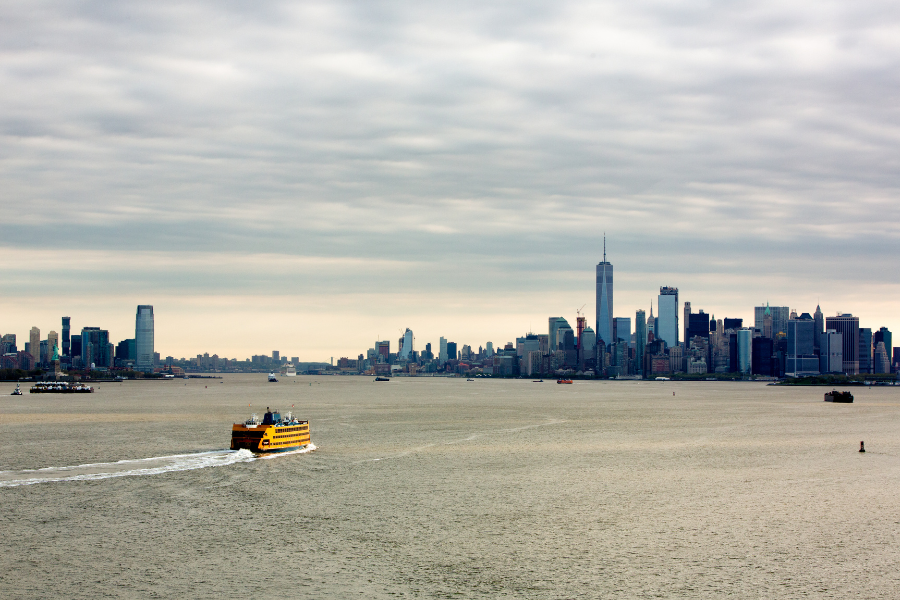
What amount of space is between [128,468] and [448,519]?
119ft

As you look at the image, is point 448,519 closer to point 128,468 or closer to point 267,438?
point 128,468

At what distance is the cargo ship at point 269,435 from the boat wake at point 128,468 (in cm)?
153

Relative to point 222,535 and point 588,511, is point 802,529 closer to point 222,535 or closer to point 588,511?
point 588,511

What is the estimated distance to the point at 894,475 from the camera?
79.4 m

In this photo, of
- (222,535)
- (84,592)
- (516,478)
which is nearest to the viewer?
(84,592)

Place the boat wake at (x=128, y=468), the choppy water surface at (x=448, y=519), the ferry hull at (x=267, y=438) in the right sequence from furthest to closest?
the ferry hull at (x=267, y=438)
the boat wake at (x=128, y=468)
the choppy water surface at (x=448, y=519)

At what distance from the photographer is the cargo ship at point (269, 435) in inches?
3600

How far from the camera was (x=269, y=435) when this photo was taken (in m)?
91.5

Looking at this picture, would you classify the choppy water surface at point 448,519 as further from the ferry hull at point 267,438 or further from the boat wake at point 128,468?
the ferry hull at point 267,438

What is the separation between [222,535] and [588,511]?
83.2 feet

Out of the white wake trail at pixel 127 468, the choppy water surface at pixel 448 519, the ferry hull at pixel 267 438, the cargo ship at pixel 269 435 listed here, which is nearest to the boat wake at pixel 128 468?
the white wake trail at pixel 127 468

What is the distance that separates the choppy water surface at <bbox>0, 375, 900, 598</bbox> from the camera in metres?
42.8

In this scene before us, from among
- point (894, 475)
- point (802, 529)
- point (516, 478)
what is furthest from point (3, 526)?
point (894, 475)

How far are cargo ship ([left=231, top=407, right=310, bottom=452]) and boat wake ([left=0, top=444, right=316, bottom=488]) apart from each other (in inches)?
60.2
